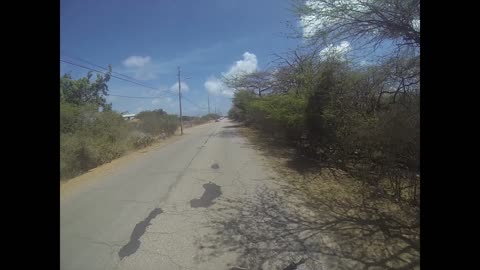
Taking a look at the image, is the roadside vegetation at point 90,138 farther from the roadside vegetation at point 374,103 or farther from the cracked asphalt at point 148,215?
the roadside vegetation at point 374,103

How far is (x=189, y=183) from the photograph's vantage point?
9234mm

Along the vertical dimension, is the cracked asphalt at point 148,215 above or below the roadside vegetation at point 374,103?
below

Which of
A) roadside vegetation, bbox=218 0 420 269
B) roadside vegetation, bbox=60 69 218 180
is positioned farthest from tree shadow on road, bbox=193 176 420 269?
roadside vegetation, bbox=60 69 218 180

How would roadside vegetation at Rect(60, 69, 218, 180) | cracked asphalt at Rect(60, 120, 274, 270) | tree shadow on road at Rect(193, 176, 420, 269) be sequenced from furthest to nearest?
roadside vegetation at Rect(60, 69, 218, 180) < cracked asphalt at Rect(60, 120, 274, 270) < tree shadow on road at Rect(193, 176, 420, 269)

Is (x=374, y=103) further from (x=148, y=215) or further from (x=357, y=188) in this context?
(x=148, y=215)

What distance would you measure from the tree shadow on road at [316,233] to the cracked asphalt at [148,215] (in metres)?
0.38

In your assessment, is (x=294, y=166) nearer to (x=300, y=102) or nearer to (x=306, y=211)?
(x=300, y=102)

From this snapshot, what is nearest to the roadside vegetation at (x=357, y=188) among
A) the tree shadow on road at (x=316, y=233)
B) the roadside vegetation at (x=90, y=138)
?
the tree shadow on road at (x=316, y=233)

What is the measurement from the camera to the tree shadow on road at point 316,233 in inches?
162

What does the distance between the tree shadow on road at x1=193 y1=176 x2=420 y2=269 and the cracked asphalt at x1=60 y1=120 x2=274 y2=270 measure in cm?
38

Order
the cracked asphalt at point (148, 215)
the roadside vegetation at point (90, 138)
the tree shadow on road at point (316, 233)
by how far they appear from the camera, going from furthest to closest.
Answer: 1. the roadside vegetation at point (90, 138)
2. the cracked asphalt at point (148, 215)
3. the tree shadow on road at point (316, 233)

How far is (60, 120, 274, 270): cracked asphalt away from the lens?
4238mm

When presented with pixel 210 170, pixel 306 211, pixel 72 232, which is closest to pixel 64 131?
pixel 210 170

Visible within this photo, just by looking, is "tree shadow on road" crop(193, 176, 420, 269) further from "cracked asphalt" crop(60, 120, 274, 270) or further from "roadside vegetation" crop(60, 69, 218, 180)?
"roadside vegetation" crop(60, 69, 218, 180)
